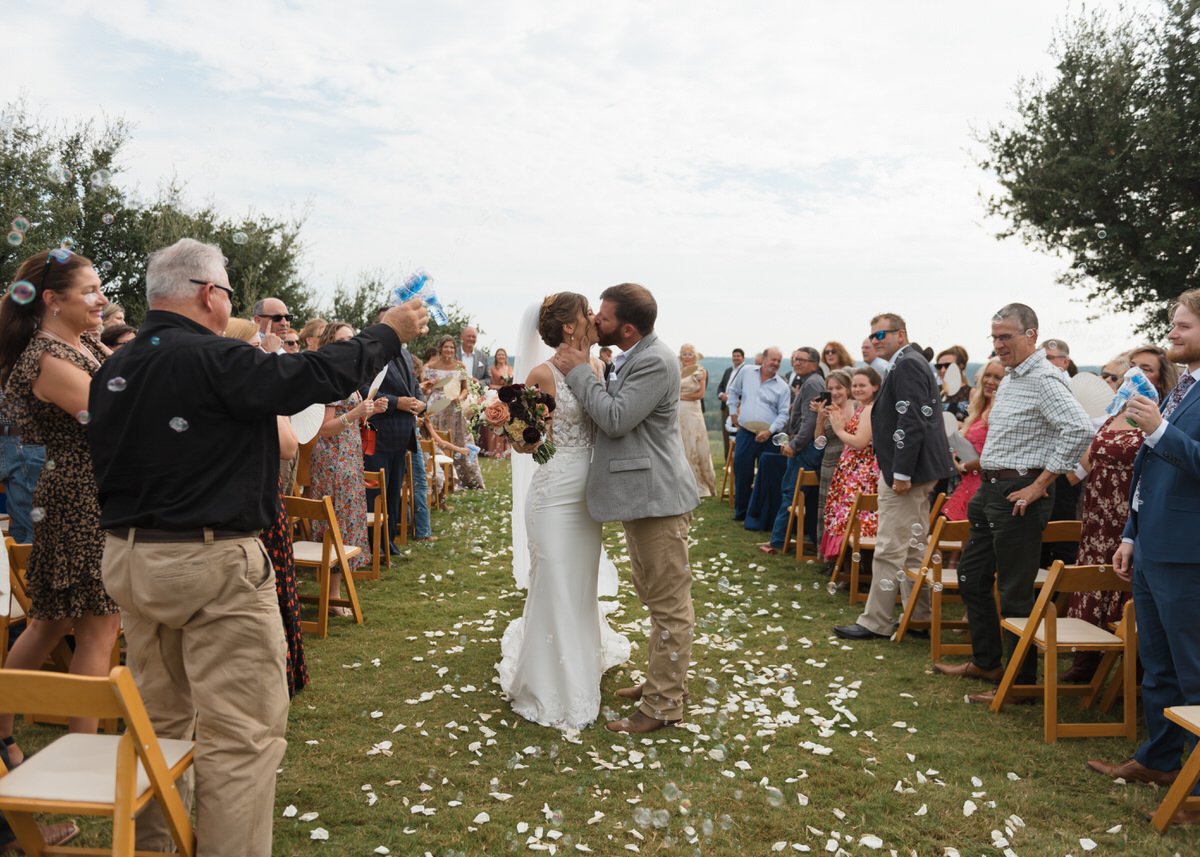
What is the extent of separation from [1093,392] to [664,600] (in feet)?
14.2

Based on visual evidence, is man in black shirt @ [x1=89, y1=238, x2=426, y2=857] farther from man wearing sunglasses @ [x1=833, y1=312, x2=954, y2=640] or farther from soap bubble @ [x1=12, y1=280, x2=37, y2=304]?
man wearing sunglasses @ [x1=833, y1=312, x2=954, y2=640]

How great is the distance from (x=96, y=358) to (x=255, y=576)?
185cm

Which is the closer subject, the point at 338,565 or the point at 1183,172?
the point at 338,565

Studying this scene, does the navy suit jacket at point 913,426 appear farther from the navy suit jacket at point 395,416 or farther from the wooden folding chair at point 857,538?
the navy suit jacket at point 395,416

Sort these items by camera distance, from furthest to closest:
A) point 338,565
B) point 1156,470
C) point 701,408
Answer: point 701,408, point 338,565, point 1156,470

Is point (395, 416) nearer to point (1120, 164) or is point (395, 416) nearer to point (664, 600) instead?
point (664, 600)

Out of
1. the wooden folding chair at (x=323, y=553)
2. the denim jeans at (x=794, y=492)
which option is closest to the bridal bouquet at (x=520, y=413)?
the wooden folding chair at (x=323, y=553)

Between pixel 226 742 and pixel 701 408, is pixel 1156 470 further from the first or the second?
pixel 701 408

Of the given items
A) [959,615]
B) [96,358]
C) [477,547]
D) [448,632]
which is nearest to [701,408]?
[477,547]

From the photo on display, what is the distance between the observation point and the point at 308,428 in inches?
238

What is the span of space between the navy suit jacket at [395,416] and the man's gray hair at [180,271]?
5148mm

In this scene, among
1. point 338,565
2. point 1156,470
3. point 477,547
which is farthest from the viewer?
point 477,547

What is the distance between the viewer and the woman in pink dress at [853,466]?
7652mm

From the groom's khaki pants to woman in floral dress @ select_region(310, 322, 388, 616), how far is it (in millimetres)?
3199
